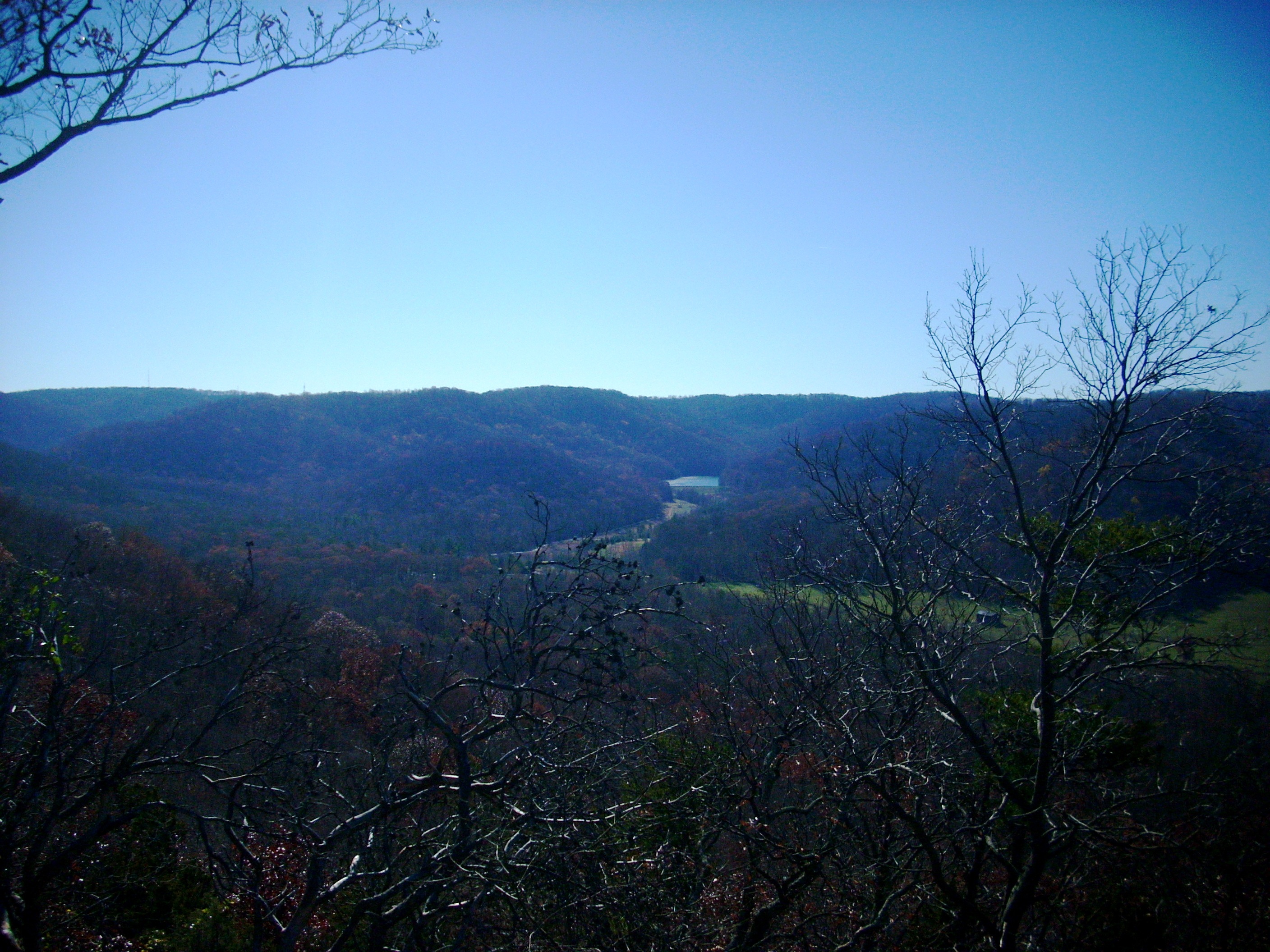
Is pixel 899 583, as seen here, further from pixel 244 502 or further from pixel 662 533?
pixel 244 502

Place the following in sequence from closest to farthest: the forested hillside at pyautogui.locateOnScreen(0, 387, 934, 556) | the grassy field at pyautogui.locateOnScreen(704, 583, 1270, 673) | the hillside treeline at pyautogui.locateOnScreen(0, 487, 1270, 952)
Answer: the hillside treeline at pyautogui.locateOnScreen(0, 487, 1270, 952) → the grassy field at pyautogui.locateOnScreen(704, 583, 1270, 673) → the forested hillside at pyautogui.locateOnScreen(0, 387, 934, 556)

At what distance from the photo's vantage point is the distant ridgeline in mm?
40812

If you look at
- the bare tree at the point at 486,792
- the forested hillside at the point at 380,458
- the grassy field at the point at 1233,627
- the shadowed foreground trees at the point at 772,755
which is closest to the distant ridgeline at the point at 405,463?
the forested hillside at the point at 380,458

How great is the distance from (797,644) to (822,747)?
173 cm

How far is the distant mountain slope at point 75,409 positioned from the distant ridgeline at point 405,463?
0.77 ft

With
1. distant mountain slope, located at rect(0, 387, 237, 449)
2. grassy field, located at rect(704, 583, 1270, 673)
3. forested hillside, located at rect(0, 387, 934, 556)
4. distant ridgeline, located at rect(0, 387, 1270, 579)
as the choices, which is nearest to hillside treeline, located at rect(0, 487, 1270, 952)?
grassy field, located at rect(704, 583, 1270, 673)

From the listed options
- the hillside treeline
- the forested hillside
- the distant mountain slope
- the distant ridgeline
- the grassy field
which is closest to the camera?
the hillside treeline

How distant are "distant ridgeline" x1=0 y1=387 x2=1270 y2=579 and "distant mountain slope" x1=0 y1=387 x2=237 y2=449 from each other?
0.24 metres

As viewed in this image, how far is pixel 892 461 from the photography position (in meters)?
6.54

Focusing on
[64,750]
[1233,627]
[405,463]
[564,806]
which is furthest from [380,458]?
[1233,627]

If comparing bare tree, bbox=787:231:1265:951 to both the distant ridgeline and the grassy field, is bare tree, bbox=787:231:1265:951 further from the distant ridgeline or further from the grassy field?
the distant ridgeline

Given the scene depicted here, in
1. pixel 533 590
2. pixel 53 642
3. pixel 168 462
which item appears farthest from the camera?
pixel 168 462

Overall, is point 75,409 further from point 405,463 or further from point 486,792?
point 486,792

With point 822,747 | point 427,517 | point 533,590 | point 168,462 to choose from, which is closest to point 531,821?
point 533,590
